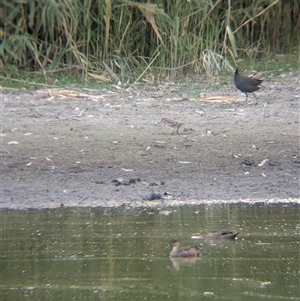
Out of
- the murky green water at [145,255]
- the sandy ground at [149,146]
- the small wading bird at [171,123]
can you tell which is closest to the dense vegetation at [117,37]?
the sandy ground at [149,146]

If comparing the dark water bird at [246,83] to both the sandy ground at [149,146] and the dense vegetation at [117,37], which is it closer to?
the sandy ground at [149,146]

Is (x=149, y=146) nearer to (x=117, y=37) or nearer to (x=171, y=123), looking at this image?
(x=171, y=123)

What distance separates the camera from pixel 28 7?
11680 millimetres

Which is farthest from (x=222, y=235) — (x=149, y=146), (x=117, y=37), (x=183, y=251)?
(x=117, y=37)

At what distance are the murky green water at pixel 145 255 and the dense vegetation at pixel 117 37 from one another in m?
4.21

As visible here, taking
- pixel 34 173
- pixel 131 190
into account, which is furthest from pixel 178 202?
pixel 34 173

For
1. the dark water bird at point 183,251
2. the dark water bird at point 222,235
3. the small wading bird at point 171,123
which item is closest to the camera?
the dark water bird at point 183,251

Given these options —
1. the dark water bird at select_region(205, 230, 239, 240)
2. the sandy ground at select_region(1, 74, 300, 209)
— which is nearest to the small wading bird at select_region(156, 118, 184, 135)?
the sandy ground at select_region(1, 74, 300, 209)

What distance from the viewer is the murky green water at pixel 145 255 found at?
5.82 m

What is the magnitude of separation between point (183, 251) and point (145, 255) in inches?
13.3

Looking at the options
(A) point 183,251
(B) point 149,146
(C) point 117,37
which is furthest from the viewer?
(C) point 117,37

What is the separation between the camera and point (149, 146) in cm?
934

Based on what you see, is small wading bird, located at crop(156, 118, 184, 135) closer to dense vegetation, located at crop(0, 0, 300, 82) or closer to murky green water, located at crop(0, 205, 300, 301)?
murky green water, located at crop(0, 205, 300, 301)

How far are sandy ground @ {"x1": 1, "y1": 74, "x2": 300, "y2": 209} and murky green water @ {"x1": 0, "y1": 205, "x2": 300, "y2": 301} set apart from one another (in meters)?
0.45
